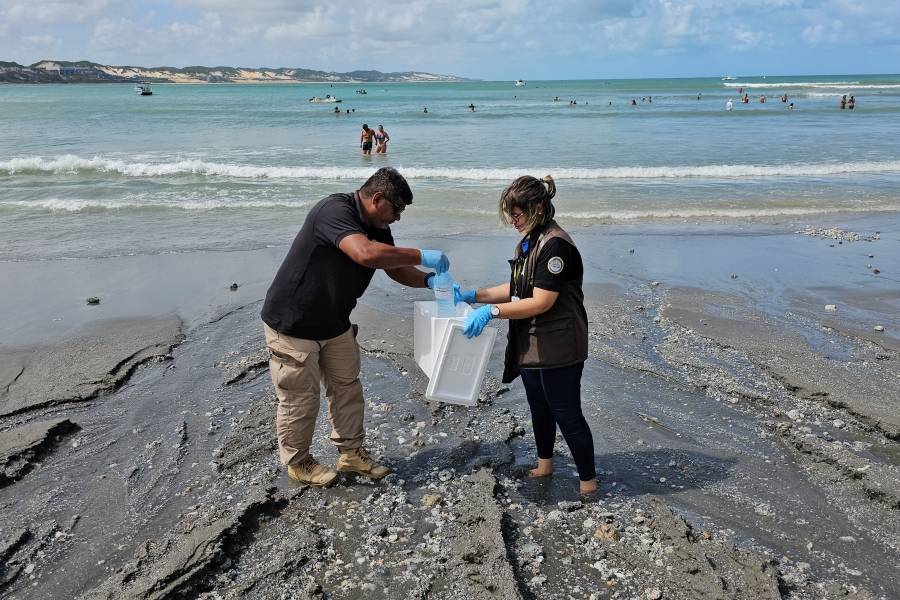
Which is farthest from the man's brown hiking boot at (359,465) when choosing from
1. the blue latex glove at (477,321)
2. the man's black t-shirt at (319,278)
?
the blue latex glove at (477,321)

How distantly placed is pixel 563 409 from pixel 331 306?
4.67 feet

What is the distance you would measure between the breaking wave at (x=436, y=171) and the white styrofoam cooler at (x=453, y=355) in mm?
14474

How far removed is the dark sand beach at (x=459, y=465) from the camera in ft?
10.5

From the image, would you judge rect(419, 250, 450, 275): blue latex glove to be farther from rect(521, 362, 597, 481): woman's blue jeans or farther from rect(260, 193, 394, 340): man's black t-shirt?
rect(521, 362, 597, 481): woman's blue jeans

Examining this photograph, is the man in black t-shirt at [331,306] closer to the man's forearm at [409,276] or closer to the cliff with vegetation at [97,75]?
the man's forearm at [409,276]

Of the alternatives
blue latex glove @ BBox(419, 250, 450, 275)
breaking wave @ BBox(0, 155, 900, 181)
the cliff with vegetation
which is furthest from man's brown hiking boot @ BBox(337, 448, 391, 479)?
the cliff with vegetation

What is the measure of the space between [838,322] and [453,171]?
13.5m

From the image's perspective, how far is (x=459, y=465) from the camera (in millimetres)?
4227

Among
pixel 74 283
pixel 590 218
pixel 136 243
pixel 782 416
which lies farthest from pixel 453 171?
pixel 782 416

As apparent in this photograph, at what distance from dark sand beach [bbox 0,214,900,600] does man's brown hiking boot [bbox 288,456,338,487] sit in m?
0.05

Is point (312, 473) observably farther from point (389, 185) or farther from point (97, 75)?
point (97, 75)

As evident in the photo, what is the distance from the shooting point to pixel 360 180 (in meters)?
18.5

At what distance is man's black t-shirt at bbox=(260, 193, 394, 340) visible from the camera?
356 centimetres

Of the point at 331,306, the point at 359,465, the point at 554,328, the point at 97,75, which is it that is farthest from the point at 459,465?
the point at 97,75
